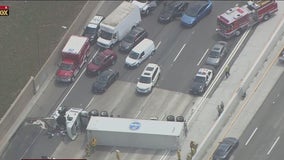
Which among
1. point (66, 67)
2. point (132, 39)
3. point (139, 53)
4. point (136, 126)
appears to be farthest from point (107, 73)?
point (136, 126)

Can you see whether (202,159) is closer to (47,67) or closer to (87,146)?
(87,146)

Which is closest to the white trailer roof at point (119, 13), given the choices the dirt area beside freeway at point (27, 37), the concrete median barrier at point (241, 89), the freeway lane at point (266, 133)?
the dirt area beside freeway at point (27, 37)

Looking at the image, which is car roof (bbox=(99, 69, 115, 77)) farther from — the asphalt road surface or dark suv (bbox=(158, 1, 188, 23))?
dark suv (bbox=(158, 1, 188, 23))

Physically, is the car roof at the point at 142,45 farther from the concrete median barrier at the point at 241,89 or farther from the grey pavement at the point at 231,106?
the concrete median barrier at the point at 241,89

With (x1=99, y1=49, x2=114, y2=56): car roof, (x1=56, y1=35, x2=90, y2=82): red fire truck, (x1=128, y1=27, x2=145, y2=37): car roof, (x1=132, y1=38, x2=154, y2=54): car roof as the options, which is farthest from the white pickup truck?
(x1=56, y1=35, x2=90, y2=82): red fire truck

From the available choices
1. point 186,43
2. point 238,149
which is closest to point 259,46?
point 186,43

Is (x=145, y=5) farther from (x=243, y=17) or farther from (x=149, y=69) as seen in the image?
(x=243, y=17)

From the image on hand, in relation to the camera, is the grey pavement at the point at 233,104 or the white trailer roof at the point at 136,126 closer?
the white trailer roof at the point at 136,126
